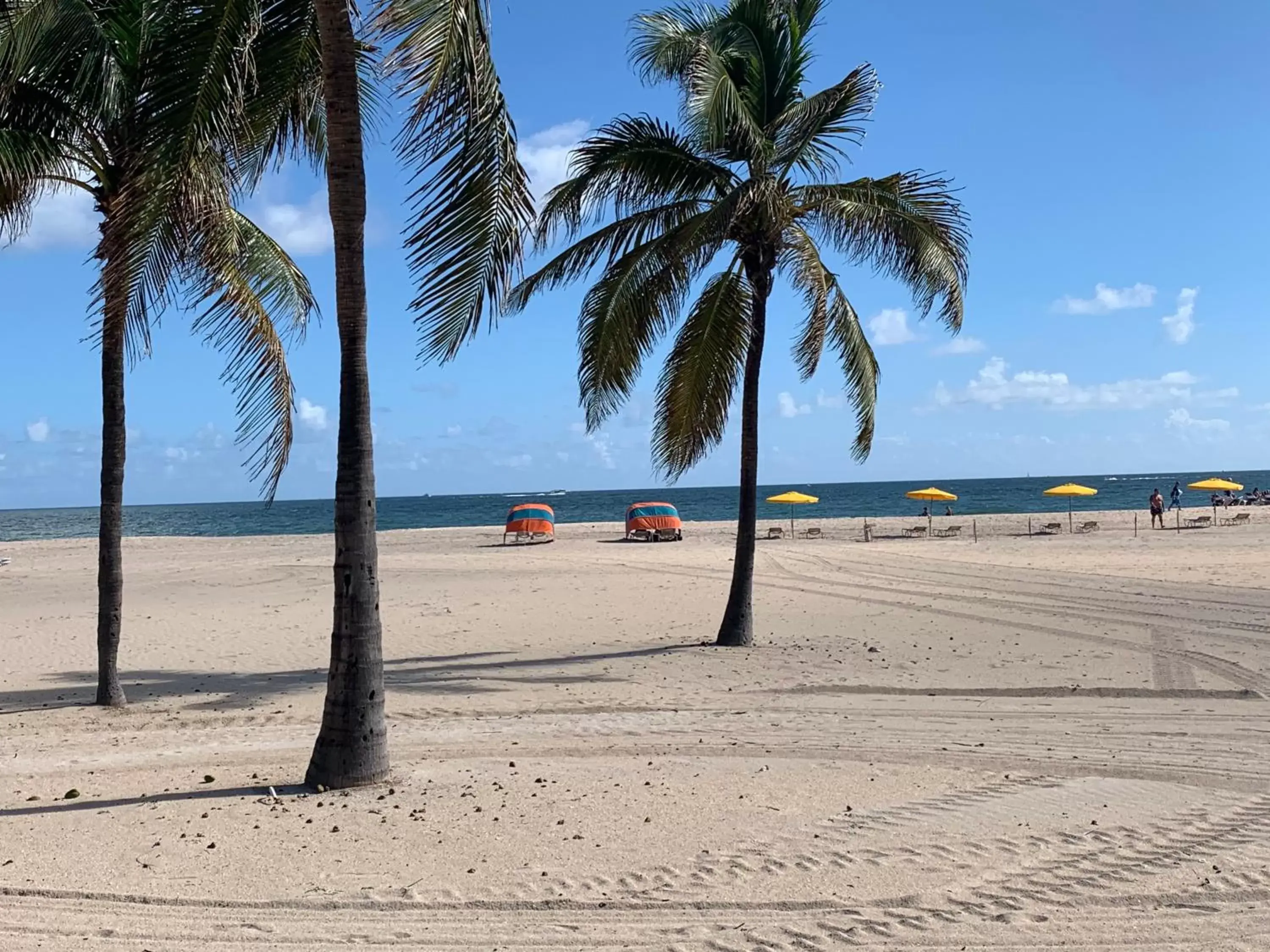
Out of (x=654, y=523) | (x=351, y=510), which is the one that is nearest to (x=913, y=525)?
(x=654, y=523)

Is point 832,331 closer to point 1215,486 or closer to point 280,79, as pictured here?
point 280,79

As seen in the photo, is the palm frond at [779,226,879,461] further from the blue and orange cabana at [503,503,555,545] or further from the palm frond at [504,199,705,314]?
the blue and orange cabana at [503,503,555,545]

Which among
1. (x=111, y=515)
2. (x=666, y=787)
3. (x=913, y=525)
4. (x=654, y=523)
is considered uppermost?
(x=111, y=515)

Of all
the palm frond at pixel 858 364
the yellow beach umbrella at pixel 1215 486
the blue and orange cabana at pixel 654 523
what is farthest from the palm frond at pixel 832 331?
the yellow beach umbrella at pixel 1215 486

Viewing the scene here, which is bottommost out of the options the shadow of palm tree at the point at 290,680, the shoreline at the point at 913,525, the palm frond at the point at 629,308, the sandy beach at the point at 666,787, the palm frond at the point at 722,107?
the shadow of palm tree at the point at 290,680

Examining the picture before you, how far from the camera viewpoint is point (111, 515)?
32.7 feet

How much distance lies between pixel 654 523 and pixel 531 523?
422 cm

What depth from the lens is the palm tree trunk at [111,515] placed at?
9.68 meters

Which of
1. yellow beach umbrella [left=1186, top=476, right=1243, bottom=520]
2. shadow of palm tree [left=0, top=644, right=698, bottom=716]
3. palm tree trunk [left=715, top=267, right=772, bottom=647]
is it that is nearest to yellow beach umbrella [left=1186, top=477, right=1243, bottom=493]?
yellow beach umbrella [left=1186, top=476, right=1243, bottom=520]

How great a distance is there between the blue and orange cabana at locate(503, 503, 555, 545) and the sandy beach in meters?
19.5

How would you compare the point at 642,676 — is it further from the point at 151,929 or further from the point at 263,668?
the point at 151,929

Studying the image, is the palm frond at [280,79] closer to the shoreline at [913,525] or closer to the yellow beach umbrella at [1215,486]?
the shoreline at [913,525]

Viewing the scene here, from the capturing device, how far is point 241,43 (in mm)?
6473

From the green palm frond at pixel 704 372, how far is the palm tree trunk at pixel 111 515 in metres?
6.15
